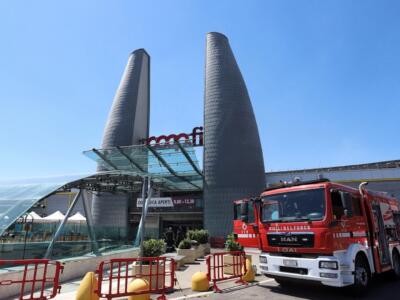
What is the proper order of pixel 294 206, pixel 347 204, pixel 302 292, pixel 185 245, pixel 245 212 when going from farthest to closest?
pixel 185 245, pixel 245 212, pixel 302 292, pixel 294 206, pixel 347 204

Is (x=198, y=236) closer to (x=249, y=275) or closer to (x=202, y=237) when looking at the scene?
(x=202, y=237)

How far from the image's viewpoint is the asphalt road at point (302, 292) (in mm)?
7754

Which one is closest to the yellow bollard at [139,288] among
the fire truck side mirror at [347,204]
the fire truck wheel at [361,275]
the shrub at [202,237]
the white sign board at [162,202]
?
the fire truck wheel at [361,275]

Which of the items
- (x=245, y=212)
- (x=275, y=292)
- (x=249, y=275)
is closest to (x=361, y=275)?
(x=275, y=292)

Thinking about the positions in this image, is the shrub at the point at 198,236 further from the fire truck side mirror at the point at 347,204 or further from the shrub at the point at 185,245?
the fire truck side mirror at the point at 347,204

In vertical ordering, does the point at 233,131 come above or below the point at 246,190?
above

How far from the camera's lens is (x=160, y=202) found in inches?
1216

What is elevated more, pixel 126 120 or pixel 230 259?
pixel 126 120

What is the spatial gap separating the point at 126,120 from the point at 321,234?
33.0 meters

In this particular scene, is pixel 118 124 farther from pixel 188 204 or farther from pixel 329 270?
pixel 329 270

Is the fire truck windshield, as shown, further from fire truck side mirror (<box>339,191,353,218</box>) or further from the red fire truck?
fire truck side mirror (<box>339,191,353,218</box>)

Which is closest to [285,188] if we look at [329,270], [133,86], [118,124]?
[329,270]

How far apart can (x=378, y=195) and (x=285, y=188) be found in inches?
156

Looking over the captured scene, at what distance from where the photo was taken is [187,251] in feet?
51.9
